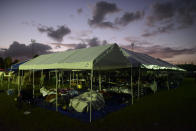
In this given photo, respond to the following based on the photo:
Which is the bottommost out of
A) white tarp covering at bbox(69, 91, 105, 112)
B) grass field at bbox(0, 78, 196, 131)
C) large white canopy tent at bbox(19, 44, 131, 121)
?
grass field at bbox(0, 78, 196, 131)

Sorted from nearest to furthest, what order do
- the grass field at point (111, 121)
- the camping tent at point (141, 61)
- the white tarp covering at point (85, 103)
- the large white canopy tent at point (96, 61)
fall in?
the grass field at point (111, 121) < the large white canopy tent at point (96, 61) < the white tarp covering at point (85, 103) < the camping tent at point (141, 61)

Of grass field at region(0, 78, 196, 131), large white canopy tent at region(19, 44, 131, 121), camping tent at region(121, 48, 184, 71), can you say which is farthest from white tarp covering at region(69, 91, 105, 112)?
camping tent at region(121, 48, 184, 71)

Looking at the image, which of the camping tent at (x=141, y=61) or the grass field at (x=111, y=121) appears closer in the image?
the grass field at (x=111, y=121)

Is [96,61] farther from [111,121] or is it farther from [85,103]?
[111,121]

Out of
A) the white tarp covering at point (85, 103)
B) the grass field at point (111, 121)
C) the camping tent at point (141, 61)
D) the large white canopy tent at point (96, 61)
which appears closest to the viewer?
the grass field at point (111, 121)

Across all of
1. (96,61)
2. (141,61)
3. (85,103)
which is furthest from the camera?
(141,61)

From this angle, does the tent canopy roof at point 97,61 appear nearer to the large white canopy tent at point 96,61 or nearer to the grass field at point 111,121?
the large white canopy tent at point 96,61

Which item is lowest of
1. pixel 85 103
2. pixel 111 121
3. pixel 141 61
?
pixel 111 121

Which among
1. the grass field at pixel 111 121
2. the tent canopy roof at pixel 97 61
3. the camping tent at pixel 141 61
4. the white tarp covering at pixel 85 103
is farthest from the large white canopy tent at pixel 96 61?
the grass field at pixel 111 121

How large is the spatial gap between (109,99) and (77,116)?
10.6ft

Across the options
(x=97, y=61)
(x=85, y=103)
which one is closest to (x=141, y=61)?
(x=97, y=61)

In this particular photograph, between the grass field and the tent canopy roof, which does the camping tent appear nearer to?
the tent canopy roof

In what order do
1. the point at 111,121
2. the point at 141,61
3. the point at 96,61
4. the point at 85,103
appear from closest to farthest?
the point at 111,121 < the point at 96,61 < the point at 85,103 < the point at 141,61

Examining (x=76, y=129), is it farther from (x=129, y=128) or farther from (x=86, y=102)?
(x=129, y=128)
